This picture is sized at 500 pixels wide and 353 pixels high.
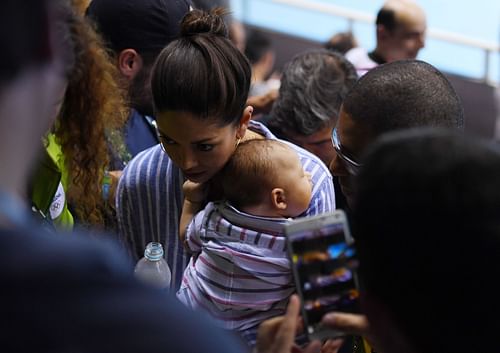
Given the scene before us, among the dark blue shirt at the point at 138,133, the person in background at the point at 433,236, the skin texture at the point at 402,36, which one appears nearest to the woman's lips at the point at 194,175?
the dark blue shirt at the point at 138,133

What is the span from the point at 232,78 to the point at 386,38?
3.02 meters

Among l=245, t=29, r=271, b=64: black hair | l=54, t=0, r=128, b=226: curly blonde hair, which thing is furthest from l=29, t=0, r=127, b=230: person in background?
l=245, t=29, r=271, b=64: black hair

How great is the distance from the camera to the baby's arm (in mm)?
2670

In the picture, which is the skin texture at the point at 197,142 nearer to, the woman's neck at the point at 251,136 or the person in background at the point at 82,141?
the woman's neck at the point at 251,136

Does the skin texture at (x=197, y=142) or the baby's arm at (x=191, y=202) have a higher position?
the skin texture at (x=197, y=142)

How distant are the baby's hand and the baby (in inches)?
3.7

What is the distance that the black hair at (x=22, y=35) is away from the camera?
1098mm

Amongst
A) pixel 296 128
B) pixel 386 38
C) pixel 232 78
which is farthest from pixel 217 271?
pixel 386 38

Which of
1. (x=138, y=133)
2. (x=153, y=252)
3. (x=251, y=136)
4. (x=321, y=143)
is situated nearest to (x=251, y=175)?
(x=251, y=136)

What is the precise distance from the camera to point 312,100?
3.67m

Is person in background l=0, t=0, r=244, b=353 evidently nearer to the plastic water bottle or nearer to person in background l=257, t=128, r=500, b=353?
person in background l=257, t=128, r=500, b=353

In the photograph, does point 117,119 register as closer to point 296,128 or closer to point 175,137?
point 175,137

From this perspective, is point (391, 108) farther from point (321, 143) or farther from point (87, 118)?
point (321, 143)

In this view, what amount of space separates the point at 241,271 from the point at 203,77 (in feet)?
1.96
